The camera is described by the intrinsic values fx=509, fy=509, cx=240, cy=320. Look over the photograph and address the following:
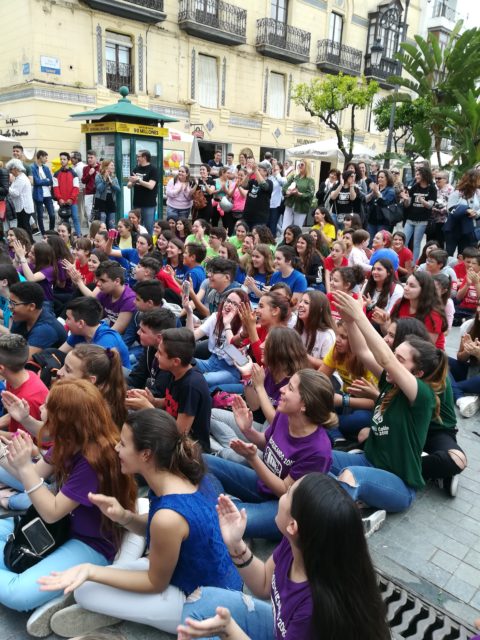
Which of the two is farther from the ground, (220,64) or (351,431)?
(220,64)

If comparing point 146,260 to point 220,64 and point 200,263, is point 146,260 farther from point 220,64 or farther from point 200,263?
point 220,64

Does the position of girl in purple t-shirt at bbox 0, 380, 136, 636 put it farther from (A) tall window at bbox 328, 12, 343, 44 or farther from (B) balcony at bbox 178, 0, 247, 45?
(A) tall window at bbox 328, 12, 343, 44

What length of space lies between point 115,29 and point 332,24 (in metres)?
13.6

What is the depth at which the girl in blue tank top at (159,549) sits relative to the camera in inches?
84.9

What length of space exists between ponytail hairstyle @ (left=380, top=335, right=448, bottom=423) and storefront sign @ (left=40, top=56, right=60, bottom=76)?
17635 mm

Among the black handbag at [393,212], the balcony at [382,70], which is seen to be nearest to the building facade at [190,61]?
the balcony at [382,70]

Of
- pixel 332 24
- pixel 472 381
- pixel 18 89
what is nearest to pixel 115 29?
pixel 18 89

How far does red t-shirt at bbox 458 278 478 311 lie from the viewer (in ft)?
22.4

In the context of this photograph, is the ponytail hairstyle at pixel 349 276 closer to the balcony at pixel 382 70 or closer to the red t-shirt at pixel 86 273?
the red t-shirt at pixel 86 273

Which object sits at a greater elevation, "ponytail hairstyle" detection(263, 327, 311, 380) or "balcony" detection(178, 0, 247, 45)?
"balcony" detection(178, 0, 247, 45)

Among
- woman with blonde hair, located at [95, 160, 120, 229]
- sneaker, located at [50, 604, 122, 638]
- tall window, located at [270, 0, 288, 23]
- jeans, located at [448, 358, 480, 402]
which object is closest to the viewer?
sneaker, located at [50, 604, 122, 638]

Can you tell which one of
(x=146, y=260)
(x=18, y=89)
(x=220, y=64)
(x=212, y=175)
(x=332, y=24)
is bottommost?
(x=146, y=260)

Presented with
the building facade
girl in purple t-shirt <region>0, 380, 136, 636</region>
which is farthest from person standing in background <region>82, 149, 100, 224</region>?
girl in purple t-shirt <region>0, 380, 136, 636</region>

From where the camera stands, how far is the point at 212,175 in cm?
1184
